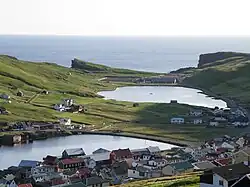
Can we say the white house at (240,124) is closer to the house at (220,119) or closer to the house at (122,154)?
the house at (220,119)

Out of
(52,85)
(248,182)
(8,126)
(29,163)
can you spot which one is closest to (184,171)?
(29,163)

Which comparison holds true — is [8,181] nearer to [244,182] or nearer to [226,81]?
[244,182]

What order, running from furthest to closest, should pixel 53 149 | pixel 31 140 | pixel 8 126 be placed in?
pixel 8 126 < pixel 31 140 < pixel 53 149

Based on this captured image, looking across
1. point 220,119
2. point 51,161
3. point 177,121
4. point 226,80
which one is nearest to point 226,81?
point 226,80

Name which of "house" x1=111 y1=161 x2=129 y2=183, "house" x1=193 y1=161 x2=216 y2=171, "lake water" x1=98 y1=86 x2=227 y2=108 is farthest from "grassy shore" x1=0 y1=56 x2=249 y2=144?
"house" x1=193 y1=161 x2=216 y2=171

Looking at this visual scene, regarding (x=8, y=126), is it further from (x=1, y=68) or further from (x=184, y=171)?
(x=1, y=68)

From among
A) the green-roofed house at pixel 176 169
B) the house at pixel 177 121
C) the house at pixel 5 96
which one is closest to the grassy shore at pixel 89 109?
the house at pixel 5 96
